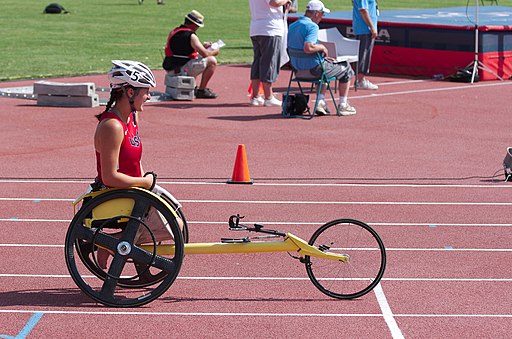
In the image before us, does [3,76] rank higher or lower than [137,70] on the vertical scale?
lower

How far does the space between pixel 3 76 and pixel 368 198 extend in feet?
40.1

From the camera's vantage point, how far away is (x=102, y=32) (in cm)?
3119

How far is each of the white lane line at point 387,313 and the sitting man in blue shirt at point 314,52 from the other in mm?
8670

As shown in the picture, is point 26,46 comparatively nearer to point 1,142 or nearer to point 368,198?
point 1,142

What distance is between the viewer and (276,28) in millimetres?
16797

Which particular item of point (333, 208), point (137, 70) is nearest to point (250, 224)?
point (333, 208)

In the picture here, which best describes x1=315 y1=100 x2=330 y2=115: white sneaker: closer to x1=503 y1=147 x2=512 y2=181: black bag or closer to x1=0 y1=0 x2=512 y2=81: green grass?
x1=503 y1=147 x2=512 y2=181: black bag

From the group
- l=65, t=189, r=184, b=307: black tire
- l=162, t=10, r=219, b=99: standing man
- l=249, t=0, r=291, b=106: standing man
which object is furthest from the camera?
l=162, t=10, r=219, b=99: standing man

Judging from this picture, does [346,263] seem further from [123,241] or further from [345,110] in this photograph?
[345,110]

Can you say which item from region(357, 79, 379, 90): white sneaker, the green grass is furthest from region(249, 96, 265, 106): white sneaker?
the green grass

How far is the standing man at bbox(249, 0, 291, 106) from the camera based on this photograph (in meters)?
16.7

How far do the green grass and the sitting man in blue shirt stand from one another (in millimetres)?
6778

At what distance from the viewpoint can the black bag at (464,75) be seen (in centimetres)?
2091

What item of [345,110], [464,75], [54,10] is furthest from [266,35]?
[54,10]
